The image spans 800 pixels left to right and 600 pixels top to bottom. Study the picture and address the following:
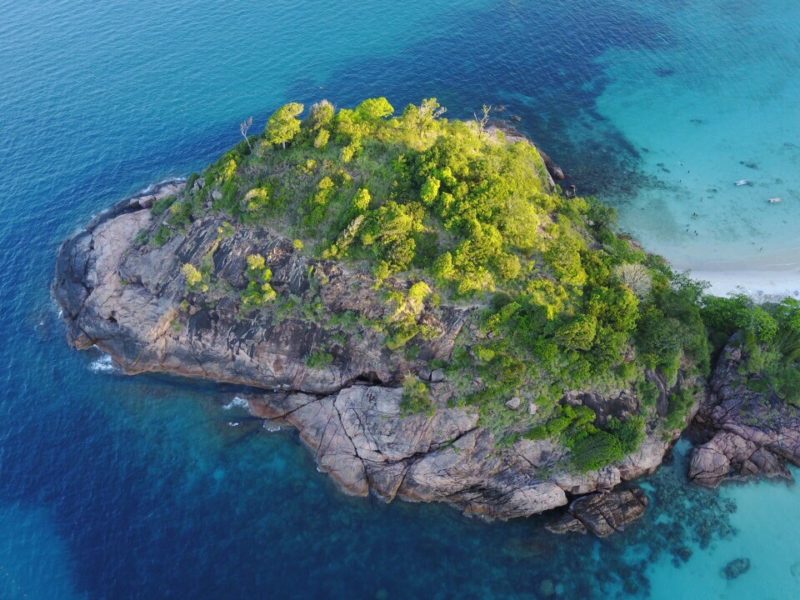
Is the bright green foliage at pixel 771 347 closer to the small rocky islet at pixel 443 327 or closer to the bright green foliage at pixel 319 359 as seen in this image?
the small rocky islet at pixel 443 327

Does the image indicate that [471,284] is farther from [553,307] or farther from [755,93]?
[755,93]

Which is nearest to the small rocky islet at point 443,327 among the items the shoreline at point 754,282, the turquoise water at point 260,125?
the turquoise water at point 260,125

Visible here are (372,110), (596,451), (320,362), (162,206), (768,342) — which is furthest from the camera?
(162,206)

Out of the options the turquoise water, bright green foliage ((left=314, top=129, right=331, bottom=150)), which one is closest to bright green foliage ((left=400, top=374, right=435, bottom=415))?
the turquoise water

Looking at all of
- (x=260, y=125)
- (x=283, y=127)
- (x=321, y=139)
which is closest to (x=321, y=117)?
(x=321, y=139)

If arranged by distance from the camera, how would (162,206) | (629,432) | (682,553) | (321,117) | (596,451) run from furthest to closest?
(162,206), (321,117), (629,432), (596,451), (682,553)

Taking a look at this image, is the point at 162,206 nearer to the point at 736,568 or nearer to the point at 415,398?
the point at 415,398

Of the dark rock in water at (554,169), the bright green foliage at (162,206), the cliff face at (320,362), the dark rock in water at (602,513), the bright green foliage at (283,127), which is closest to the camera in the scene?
the dark rock in water at (602,513)
